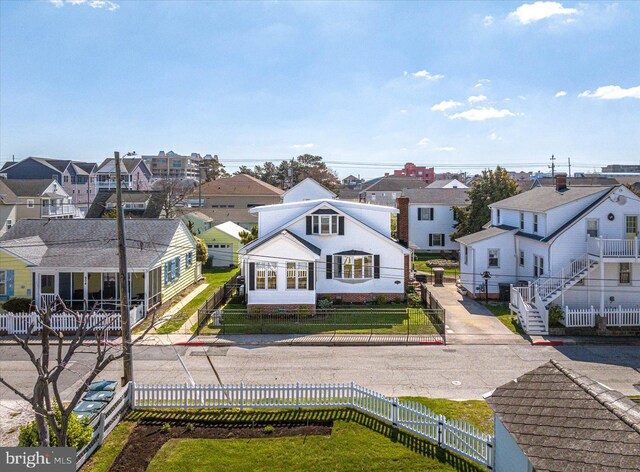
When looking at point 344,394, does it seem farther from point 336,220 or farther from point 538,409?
point 336,220

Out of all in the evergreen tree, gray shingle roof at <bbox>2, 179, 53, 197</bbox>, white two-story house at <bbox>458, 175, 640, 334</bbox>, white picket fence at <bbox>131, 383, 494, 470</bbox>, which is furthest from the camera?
gray shingle roof at <bbox>2, 179, 53, 197</bbox>

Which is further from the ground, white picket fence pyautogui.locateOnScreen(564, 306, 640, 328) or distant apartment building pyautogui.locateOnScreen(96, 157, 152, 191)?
distant apartment building pyautogui.locateOnScreen(96, 157, 152, 191)

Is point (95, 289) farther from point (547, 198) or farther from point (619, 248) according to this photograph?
point (619, 248)

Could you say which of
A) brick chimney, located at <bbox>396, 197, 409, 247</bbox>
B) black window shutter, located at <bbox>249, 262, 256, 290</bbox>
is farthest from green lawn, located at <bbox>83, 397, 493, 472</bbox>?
brick chimney, located at <bbox>396, 197, 409, 247</bbox>

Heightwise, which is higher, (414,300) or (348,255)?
(348,255)

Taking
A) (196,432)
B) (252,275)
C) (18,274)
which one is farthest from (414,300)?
(18,274)

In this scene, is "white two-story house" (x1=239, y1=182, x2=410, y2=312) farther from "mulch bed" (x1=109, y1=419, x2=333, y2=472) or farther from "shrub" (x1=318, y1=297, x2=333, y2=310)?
"mulch bed" (x1=109, y1=419, x2=333, y2=472)

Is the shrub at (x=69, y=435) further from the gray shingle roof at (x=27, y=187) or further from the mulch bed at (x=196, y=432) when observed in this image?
the gray shingle roof at (x=27, y=187)
